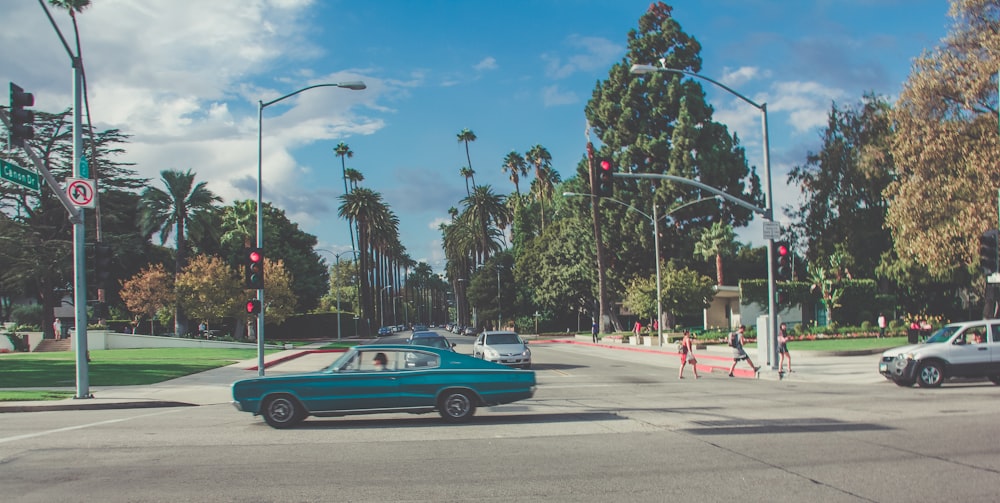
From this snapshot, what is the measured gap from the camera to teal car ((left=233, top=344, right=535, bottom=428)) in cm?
1311

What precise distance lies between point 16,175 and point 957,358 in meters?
22.4

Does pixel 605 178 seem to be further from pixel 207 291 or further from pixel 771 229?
pixel 207 291

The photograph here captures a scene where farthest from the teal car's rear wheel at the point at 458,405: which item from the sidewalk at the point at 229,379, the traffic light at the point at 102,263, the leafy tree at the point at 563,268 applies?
the leafy tree at the point at 563,268

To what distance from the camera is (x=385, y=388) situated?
13.2 metres

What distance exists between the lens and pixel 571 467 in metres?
9.25

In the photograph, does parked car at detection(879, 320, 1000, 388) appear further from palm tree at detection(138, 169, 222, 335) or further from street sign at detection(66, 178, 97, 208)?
palm tree at detection(138, 169, 222, 335)

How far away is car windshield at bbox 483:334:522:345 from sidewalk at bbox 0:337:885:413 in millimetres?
6837

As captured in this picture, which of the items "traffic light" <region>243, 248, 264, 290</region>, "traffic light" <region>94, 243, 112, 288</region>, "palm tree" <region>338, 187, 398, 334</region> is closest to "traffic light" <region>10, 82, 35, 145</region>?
"traffic light" <region>94, 243, 112, 288</region>

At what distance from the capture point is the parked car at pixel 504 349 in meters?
26.8

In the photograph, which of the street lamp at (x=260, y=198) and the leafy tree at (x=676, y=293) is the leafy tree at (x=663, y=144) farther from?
the street lamp at (x=260, y=198)

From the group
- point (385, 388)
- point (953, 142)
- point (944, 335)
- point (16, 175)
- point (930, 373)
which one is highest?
point (953, 142)

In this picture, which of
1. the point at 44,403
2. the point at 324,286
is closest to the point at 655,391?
the point at 44,403

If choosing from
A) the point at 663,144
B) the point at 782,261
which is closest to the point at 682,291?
the point at 663,144

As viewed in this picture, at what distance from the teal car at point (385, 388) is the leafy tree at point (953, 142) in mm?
28398
